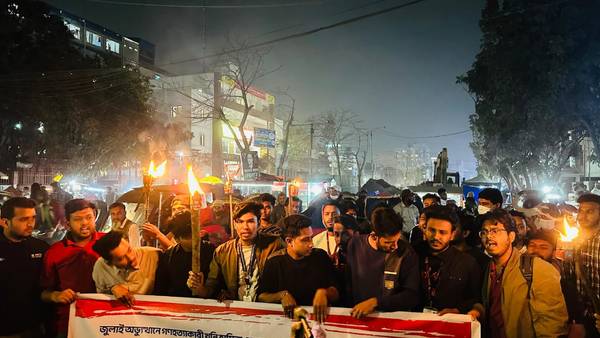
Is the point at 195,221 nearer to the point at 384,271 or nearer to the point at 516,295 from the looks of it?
the point at 384,271

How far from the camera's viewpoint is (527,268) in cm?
377

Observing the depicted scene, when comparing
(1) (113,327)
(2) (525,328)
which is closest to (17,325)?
(1) (113,327)

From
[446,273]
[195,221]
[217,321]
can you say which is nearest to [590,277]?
[446,273]

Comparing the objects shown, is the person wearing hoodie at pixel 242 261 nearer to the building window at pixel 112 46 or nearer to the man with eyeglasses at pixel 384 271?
the man with eyeglasses at pixel 384 271

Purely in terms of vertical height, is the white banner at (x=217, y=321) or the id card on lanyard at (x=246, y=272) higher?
the id card on lanyard at (x=246, y=272)

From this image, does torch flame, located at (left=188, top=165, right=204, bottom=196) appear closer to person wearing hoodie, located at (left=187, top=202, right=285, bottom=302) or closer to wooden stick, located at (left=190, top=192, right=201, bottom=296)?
wooden stick, located at (left=190, top=192, right=201, bottom=296)

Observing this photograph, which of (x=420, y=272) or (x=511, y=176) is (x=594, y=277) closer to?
(x=420, y=272)

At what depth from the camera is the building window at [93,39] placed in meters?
49.9

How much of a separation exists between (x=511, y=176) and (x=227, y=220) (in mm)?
31798

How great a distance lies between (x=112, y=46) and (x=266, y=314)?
55.8 m

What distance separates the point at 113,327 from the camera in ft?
14.2

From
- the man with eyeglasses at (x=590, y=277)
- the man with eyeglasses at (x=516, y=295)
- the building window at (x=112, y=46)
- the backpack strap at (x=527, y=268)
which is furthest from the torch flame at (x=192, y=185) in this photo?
the building window at (x=112, y=46)

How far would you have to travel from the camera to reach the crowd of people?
376 centimetres

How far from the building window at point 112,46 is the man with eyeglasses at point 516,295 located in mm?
55272
